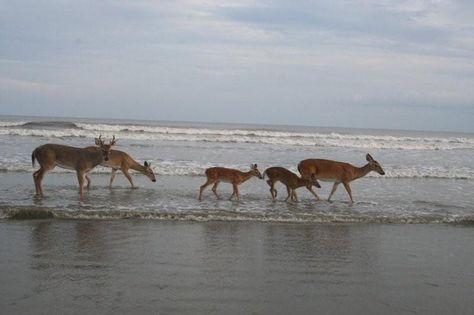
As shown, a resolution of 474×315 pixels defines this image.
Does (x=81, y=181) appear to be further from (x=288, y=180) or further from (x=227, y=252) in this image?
(x=227, y=252)

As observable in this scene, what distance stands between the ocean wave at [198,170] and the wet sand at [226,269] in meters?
7.60

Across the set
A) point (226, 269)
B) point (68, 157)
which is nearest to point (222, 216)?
point (226, 269)

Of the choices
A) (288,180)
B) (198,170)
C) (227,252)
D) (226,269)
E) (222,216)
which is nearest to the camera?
(226,269)

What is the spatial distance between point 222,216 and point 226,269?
3.46m

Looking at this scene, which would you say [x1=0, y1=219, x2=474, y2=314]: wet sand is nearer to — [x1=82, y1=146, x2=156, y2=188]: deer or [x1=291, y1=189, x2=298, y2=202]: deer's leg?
[x1=291, y1=189, x2=298, y2=202]: deer's leg

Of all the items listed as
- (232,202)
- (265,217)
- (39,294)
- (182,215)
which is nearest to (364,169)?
(232,202)

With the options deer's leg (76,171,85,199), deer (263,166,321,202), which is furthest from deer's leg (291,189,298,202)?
deer's leg (76,171,85,199)

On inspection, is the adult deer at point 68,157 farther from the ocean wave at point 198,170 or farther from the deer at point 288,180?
the deer at point 288,180

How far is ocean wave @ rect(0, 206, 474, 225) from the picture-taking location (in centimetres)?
873

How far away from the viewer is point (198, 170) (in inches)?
658

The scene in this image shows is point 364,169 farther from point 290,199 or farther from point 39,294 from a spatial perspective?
point 39,294

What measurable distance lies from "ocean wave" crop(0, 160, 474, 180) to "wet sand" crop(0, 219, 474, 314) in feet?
24.9

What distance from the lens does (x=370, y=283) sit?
5715mm

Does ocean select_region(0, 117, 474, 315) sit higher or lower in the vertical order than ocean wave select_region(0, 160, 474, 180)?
lower
